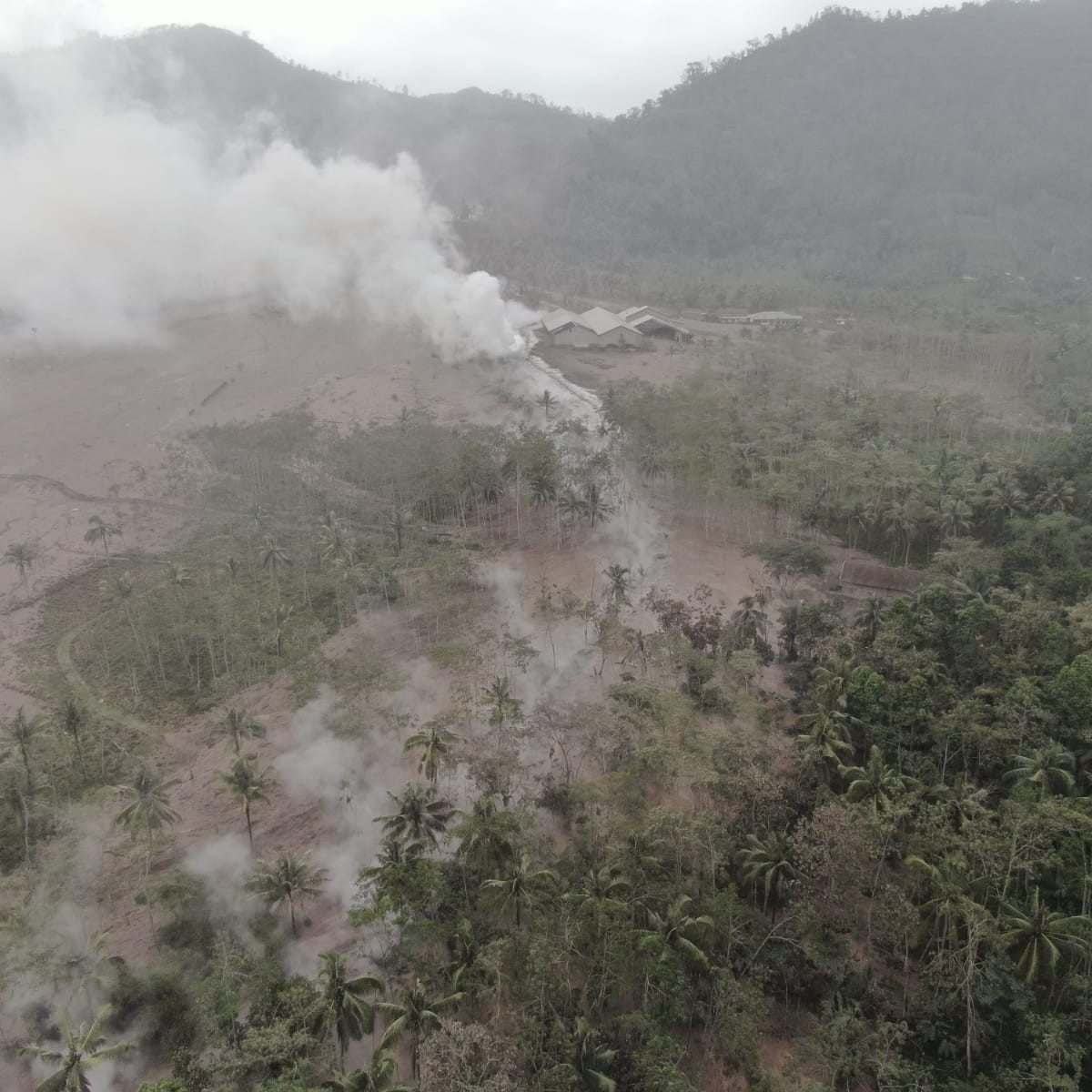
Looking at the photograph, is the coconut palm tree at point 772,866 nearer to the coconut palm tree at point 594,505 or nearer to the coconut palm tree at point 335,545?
the coconut palm tree at point 335,545

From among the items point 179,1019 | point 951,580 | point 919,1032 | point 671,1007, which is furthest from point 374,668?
point 951,580

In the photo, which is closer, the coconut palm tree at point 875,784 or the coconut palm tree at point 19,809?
the coconut palm tree at point 875,784

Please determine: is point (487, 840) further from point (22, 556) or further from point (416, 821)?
point (22, 556)

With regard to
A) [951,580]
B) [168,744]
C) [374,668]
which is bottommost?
[168,744]

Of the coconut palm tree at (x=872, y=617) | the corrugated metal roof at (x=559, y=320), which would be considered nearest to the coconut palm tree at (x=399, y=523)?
the coconut palm tree at (x=872, y=617)

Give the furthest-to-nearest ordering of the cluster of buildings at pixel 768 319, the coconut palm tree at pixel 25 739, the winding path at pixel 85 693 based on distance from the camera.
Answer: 1. the cluster of buildings at pixel 768 319
2. the winding path at pixel 85 693
3. the coconut palm tree at pixel 25 739

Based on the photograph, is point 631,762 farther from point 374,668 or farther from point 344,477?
point 344,477

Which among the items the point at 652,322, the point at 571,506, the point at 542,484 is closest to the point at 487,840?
the point at 571,506
